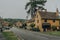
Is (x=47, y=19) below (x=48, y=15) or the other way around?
below

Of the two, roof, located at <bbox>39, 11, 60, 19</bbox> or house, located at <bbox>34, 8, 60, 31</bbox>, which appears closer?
house, located at <bbox>34, 8, 60, 31</bbox>

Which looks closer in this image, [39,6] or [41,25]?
[41,25]

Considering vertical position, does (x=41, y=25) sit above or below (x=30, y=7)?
below

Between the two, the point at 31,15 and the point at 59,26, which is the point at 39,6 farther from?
the point at 59,26

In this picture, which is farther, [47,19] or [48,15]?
[48,15]

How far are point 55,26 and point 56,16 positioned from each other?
7.53 m

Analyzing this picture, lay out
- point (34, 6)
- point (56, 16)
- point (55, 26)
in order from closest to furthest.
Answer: point (55, 26)
point (56, 16)
point (34, 6)

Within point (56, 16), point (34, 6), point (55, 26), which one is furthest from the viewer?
point (34, 6)

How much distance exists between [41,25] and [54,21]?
5554 millimetres

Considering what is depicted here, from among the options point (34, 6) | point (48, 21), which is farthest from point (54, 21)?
point (34, 6)

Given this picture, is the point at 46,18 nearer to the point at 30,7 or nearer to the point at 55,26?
the point at 55,26

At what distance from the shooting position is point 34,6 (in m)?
106

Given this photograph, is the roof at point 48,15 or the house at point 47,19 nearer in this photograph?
the house at point 47,19

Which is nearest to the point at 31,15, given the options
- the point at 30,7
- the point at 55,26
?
the point at 30,7
